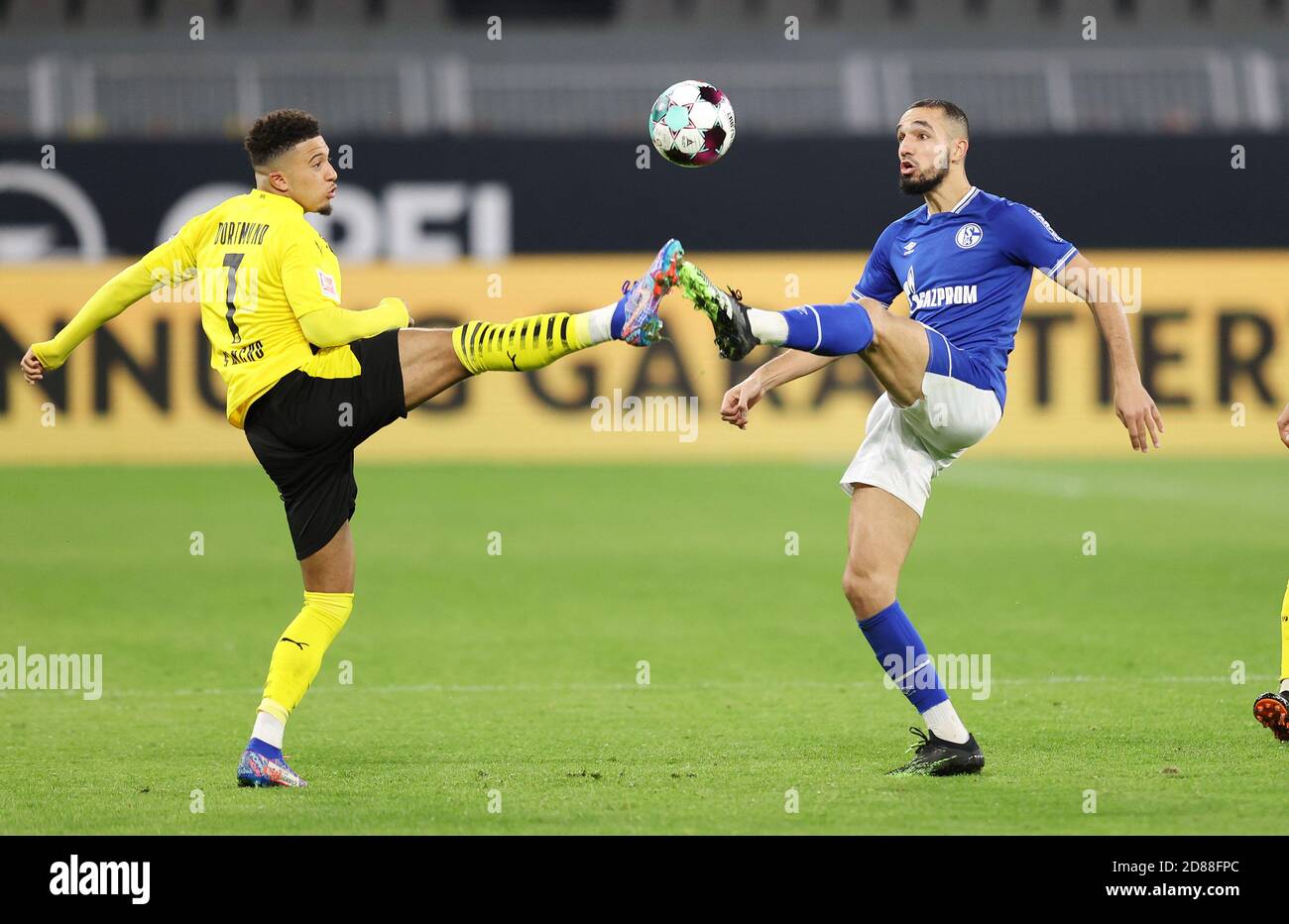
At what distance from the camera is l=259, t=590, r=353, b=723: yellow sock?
5.98m

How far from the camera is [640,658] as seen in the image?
8.82 m

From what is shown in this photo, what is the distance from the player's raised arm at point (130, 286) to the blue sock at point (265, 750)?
59.0 inches

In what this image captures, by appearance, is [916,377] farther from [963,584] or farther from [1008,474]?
[1008,474]

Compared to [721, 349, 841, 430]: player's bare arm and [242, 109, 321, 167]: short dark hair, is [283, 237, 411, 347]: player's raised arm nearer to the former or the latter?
[242, 109, 321, 167]: short dark hair

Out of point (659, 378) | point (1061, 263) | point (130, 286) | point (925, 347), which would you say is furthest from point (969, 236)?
point (659, 378)

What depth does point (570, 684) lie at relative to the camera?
812cm

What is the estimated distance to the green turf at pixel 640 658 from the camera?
5598 millimetres

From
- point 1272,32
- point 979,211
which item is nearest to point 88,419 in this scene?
point 979,211

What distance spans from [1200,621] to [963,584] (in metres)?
1.83

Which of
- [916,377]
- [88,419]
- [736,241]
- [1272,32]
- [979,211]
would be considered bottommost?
[916,377]

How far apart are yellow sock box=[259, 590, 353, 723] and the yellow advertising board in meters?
12.9

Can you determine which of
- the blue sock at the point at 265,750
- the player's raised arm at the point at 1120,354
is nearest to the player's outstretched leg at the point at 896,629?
the player's raised arm at the point at 1120,354

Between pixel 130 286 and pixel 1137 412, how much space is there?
3.48 metres
